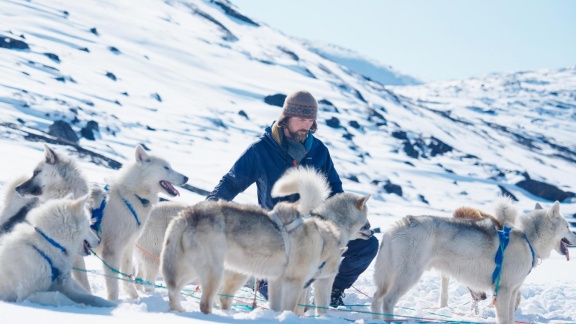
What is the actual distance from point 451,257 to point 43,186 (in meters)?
4.38

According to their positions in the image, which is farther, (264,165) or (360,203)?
(264,165)

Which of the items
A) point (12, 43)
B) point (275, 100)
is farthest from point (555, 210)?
point (275, 100)

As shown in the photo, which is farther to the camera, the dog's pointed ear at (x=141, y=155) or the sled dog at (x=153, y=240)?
the sled dog at (x=153, y=240)

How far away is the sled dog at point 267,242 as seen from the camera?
17.5 ft

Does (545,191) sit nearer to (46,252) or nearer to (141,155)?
(141,155)

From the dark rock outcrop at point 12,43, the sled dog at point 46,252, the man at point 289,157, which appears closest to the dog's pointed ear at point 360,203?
the man at point 289,157

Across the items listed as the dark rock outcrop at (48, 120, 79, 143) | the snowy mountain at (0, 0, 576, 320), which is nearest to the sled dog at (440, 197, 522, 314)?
the snowy mountain at (0, 0, 576, 320)

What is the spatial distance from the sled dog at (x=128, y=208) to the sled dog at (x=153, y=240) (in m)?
0.34

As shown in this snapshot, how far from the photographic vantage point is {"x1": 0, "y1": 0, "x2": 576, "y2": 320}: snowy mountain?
39719mm

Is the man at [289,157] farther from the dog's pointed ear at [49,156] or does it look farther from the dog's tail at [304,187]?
the dog's pointed ear at [49,156]

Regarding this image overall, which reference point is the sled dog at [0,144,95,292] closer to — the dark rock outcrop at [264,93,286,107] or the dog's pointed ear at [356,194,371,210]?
the dog's pointed ear at [356,194,371,210]

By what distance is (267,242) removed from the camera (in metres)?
5.68

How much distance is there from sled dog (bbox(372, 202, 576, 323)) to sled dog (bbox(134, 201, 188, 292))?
243cm

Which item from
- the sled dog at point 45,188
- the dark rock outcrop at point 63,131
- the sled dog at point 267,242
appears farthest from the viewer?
the dark rock outcrop at point 63,131
